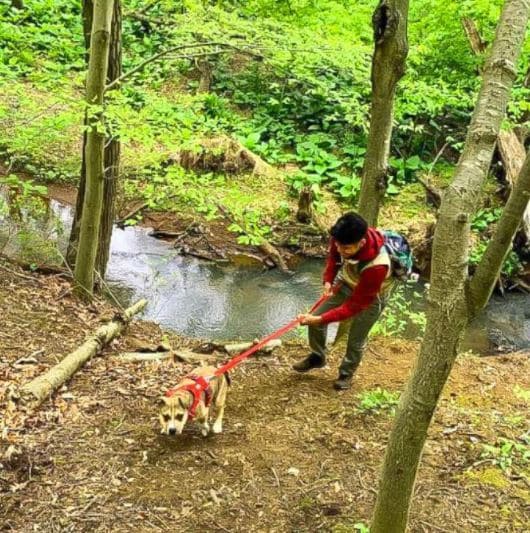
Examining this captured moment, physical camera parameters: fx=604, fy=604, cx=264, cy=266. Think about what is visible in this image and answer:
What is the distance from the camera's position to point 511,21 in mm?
2420

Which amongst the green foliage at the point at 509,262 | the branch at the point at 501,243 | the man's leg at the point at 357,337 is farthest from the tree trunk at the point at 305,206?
the branch at the point at 501,243

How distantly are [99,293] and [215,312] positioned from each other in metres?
2.12

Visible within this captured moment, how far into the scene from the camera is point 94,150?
7078 mm

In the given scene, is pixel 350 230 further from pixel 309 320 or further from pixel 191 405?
pixel 191 405

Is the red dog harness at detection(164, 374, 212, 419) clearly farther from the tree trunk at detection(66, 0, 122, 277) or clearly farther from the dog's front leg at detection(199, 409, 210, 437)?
the tree trunk at detection(66, 0, 122, 277)

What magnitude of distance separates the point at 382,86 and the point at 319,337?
2.36 metres

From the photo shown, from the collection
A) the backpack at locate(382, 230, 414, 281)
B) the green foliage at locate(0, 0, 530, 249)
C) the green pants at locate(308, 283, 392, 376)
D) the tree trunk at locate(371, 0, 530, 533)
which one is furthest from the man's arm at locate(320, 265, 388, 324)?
the green foliage at locate(0, 0, 530, 249)

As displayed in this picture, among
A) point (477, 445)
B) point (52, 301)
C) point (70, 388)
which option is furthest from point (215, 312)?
point (477, 445)

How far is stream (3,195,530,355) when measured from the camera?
9570 millimetres

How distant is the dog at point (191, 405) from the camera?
13.3 feet

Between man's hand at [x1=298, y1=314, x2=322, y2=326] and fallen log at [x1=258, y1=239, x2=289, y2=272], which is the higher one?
man's hand at [x1=298, y1=314, x2=322, y2=326]

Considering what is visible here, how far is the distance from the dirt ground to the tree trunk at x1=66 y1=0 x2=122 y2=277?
263 centimetres

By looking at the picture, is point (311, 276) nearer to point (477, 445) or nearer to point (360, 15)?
point (360, 15)

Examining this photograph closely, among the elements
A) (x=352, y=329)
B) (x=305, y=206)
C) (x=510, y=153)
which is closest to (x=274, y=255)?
(x=305, y=206)
